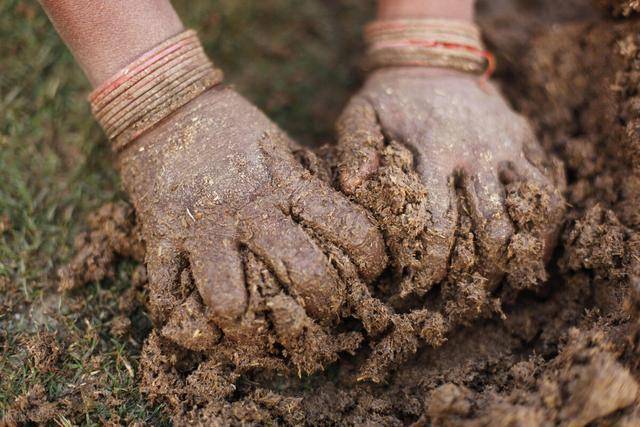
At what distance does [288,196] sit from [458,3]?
1.09 metres

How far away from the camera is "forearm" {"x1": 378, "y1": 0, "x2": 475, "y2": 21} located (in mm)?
2166

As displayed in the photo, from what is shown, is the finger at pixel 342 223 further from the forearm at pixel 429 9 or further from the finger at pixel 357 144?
the forearm at pixel 429 9

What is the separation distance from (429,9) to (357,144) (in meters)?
0.69

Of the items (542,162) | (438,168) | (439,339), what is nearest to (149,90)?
(438,168)

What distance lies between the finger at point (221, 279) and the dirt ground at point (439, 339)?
0.04m

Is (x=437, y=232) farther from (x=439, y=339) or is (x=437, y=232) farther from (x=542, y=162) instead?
(x=542, y=162)

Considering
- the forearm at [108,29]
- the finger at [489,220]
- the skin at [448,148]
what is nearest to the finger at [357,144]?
the skin at [448,148]

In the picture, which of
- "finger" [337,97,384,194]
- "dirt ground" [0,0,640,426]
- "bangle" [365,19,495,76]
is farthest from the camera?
"bangle" [365,19,495,76]

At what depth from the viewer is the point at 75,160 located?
2.22m

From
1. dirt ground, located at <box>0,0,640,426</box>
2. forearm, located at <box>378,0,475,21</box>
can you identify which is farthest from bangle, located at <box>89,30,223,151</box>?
forearm, located at <box>378,0,475,21</box>

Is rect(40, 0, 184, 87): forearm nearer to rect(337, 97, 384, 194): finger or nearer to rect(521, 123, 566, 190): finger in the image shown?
rect(337, 97, 384, 194): finger

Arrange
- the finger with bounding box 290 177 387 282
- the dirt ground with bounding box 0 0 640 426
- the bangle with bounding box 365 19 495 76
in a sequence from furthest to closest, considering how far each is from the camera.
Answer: the bangle with bounding box 365 19 495 76 < the finger with bounding box 290 177 387 282 < the dirt ground with bounding box 0 0 640 426

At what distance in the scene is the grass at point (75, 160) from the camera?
1753 millimetres

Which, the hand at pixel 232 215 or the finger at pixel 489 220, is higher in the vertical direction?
the hand at pixel 232 215
